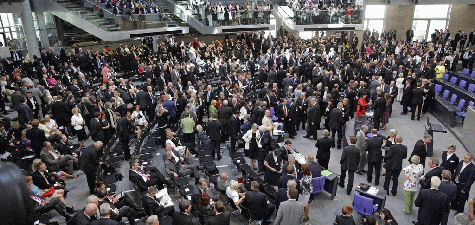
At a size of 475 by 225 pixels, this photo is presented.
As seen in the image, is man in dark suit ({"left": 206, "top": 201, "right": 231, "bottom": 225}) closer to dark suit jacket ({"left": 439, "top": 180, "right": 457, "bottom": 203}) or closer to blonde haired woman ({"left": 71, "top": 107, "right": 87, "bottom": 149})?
dark suit jacket ({"left": 439, "top": 180, "right": 457, "bottom": 203})

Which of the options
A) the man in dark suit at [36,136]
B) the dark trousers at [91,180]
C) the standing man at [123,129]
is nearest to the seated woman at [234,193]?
the dark trousers at [91,180]

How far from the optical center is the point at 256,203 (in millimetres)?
6734

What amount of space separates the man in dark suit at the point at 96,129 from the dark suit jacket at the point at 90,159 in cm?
180

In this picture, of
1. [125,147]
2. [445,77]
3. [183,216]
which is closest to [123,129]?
[125,147]

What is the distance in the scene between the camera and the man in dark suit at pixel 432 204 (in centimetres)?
636

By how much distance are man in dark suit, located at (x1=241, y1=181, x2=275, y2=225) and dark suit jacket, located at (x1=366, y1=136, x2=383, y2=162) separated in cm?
318

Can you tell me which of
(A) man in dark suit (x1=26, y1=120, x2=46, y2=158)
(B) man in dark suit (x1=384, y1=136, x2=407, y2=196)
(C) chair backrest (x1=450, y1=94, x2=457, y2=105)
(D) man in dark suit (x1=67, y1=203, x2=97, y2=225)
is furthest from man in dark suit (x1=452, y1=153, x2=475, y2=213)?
(A) man in dark suit (x1=26, y1=120, x2=46, y2=158)

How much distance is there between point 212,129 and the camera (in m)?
9.99

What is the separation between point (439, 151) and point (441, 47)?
459 inches

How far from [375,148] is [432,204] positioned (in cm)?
209

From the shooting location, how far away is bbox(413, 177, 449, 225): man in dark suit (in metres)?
6.36

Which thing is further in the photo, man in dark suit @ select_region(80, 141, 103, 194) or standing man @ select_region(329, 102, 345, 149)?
standing man @ select_region(329, 102, 345, 149)

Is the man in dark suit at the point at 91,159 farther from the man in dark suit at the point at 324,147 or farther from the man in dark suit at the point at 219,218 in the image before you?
the man in dark suit at the point at 324,147

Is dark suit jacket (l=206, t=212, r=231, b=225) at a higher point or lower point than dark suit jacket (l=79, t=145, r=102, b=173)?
lower
